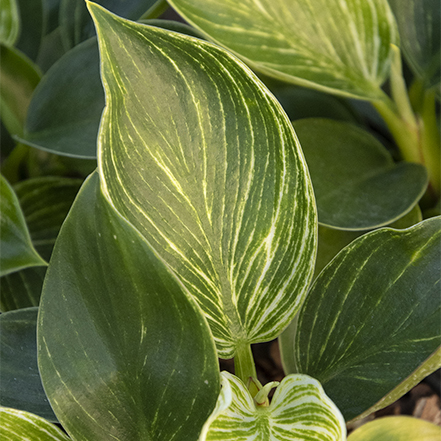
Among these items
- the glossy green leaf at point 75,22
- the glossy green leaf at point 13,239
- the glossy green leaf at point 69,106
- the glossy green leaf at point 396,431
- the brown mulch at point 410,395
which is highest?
the glossy green leaf at point 75,22

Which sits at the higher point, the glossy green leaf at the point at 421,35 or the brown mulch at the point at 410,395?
the glossy green leaf at the point at 421,35

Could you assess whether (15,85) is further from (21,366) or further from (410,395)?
(410,395)

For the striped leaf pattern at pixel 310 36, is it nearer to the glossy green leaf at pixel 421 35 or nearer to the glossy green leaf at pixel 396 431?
the glossy green leaf at pixel 421 35

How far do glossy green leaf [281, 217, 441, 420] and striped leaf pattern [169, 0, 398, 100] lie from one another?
19 cm

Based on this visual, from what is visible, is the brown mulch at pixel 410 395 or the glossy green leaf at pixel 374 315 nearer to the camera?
the glossy green leaf at pixel 374 315

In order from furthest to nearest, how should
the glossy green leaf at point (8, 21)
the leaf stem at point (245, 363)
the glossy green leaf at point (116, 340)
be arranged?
1. the glossy green leaf at point (8, 21)
2. the leaf stem at point (245, 363)
3. the glossy green leaf at point (116, 340)

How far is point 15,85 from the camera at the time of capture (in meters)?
0.71

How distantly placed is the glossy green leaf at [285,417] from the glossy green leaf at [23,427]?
0.15 metres

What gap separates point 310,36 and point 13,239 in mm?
380

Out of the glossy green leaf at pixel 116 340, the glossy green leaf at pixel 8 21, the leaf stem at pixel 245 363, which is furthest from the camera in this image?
the glossy green leaf at pixel 8 21

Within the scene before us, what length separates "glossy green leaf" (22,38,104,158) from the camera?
1.91 ft

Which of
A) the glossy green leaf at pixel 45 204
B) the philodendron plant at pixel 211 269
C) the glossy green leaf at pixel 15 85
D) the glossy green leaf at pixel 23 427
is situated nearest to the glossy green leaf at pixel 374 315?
the philodendron plant at pixel 211 269

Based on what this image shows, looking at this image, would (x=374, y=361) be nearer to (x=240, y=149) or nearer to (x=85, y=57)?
(x=240, y=149)

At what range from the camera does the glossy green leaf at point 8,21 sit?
567 mm
